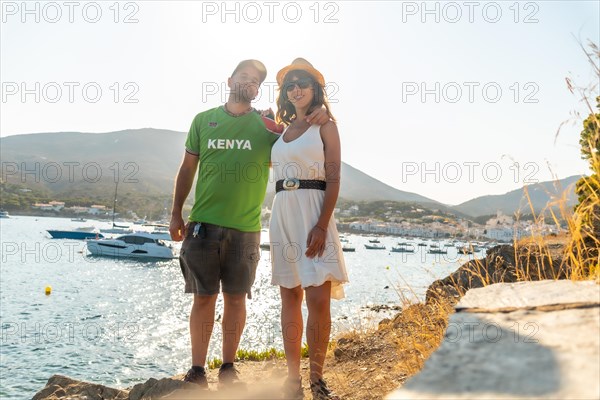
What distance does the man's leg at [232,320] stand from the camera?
3699 mm

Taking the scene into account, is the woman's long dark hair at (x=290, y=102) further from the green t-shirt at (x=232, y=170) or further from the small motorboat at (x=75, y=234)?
the small motorboat at (x=75, y=234)

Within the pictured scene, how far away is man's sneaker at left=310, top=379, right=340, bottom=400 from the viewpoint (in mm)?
3086

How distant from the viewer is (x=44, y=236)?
77.1 meters

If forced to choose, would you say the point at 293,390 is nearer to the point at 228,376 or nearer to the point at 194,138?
the point at 228,376

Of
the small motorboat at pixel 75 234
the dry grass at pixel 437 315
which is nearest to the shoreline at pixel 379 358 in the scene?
the dry grass at pixel 437 315

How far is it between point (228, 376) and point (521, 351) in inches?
111

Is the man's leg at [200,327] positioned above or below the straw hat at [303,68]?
below

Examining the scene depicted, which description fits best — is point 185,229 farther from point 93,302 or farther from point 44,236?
point 44,236

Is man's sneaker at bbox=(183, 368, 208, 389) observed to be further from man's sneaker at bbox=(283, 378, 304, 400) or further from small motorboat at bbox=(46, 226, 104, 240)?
small motorboat at bbox=(46, 226, 104, 240)

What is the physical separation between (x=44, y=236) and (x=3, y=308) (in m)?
58.4

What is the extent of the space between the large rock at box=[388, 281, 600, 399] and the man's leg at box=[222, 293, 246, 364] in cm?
224

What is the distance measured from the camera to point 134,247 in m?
52.0

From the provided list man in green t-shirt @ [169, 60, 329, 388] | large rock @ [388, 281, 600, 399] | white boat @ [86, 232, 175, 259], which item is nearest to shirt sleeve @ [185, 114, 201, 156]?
man in green t-shirt @ [169, 60, 329, 388]

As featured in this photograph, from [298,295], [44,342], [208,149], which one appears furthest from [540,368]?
[44,342]
